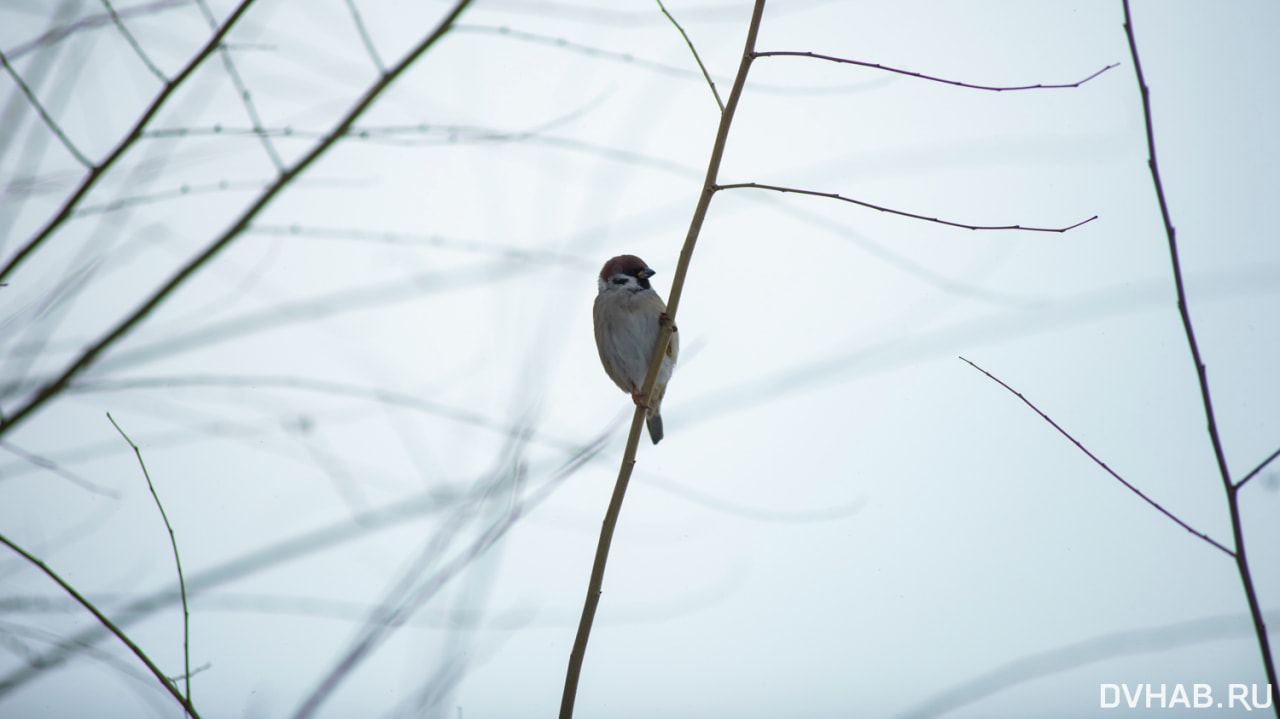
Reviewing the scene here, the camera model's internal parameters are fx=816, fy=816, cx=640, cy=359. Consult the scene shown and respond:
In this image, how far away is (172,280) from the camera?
38.3 inches

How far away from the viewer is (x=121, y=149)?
968 millimetres

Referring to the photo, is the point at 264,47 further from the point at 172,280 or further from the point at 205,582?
the point at 205,582

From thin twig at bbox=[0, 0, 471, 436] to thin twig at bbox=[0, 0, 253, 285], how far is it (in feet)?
0.17

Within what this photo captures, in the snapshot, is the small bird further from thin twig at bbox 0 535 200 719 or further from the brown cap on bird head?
thin twig at bbox 0 535 200 719

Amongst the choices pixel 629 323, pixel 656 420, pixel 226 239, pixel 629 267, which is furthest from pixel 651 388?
pixel 656 420

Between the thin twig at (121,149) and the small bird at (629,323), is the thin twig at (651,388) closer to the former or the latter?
the thin twig at (121,149)

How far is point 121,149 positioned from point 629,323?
2.45 metres

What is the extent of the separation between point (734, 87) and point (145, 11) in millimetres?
843

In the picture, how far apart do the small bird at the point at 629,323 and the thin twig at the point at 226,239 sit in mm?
2238

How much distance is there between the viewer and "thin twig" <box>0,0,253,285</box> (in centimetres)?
94

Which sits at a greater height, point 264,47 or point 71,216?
point 264,47

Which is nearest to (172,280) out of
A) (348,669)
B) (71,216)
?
(71,216)

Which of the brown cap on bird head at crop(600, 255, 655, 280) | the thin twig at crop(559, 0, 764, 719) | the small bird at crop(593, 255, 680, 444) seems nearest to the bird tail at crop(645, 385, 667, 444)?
the small bird at crop(593, 255, 680, 444)

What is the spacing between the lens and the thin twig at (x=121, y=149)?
94 cm
